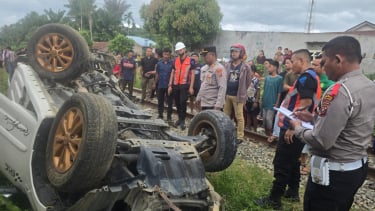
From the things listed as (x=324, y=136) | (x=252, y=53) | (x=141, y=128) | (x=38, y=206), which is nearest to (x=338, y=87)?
(x=324, y=136)

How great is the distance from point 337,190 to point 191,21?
28821mm

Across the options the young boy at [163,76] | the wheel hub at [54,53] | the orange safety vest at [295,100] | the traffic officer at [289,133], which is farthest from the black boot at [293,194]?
the young boy at [163,76]

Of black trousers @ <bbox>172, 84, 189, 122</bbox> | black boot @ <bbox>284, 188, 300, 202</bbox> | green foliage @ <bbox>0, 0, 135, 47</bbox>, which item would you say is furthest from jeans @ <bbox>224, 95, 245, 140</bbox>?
green foliage @ <bbox>0, 0, 135, 47</bbox>

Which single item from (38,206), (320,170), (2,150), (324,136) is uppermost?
(324,136)

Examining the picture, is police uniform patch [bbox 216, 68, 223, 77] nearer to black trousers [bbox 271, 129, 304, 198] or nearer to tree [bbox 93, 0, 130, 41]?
black trousers [bbox 271, 129, 304, 198]

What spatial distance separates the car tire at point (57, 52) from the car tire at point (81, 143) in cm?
128

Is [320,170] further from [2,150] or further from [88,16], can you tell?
[88,16]

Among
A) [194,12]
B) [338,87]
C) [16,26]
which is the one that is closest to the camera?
[338,87]

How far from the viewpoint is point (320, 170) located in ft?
8.66

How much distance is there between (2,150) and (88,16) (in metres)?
51.8

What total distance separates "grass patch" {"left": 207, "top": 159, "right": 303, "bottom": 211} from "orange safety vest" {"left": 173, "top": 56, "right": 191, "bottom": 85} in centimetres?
326

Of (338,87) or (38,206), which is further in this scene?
(38,206)

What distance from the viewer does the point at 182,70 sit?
8258 millimetres

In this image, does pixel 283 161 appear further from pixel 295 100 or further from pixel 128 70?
pixel 128 70
